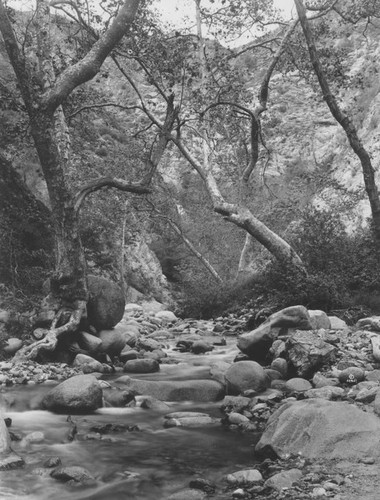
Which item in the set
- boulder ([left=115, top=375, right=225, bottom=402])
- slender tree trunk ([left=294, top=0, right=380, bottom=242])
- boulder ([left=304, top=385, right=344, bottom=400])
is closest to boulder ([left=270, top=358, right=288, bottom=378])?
boulder ([left=115, top=375, right=225, bottom=402])

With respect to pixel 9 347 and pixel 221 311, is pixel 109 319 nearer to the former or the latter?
pixel 9 347

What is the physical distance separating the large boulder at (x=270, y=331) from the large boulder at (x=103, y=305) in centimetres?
305

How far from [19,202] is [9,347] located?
7100mm

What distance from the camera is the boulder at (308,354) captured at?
6.69 m

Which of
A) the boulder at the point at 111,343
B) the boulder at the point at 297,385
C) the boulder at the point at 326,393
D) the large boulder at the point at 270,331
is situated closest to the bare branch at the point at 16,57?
the boulder at the point at 111,343

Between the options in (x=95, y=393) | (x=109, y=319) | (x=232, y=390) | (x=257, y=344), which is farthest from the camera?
(x=109, y=319)

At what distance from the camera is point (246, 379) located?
258 inches

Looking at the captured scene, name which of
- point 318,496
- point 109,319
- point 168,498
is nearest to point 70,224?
point 109,319

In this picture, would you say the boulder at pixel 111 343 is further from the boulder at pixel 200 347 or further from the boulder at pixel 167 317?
the boulder at pixel 167 317

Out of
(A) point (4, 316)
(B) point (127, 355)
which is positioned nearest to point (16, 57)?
(A) point (4, 316)

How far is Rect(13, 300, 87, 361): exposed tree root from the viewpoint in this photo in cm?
820

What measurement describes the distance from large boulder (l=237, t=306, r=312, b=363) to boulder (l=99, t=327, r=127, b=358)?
2588 millimetres

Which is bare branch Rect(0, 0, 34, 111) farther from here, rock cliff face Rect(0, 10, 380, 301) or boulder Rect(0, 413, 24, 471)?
boulder Rect(0, 413, 24, 471)

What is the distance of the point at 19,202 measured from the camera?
47.8 feet
